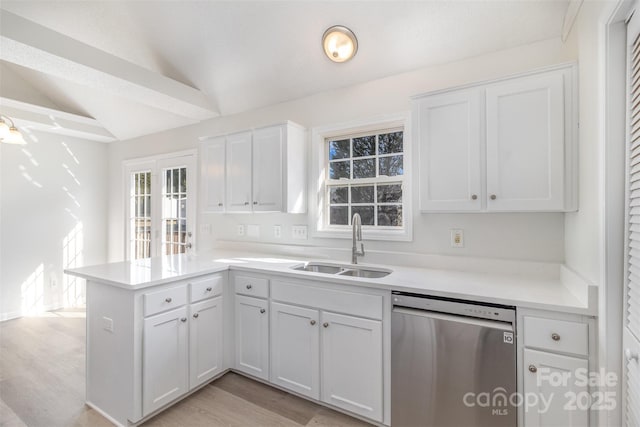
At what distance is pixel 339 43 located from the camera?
2320mm

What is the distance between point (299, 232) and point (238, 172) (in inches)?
32.0

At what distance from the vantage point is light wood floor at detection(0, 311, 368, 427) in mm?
1910

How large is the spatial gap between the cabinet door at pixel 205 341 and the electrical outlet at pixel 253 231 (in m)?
0.97

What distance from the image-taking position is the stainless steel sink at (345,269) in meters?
2.30

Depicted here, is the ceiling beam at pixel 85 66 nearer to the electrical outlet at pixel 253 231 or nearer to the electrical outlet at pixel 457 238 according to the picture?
the electrical outlet at pixel 253 231

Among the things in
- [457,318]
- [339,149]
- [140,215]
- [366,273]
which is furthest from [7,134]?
[457,318]

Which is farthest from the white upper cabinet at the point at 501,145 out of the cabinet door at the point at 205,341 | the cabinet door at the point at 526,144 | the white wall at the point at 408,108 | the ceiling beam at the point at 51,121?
the ceiling beam at the point at 51,121

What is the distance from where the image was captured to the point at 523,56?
2000 millimetres

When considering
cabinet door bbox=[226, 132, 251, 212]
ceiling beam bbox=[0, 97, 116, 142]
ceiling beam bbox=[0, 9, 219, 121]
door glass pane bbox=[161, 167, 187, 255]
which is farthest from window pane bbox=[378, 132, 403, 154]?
ceiling beam bbox=[0, 97, 116, 142]

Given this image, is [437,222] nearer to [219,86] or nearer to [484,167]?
[484,167]

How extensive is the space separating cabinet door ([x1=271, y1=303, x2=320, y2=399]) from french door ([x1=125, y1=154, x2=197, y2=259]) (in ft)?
6.79

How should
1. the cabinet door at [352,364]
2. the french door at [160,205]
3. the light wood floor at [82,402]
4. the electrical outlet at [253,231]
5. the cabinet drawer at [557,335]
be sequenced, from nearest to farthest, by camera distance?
the cabinet drawer at [557,335] < the cabinet door at [352,364] < the light wood floor at [82,402] < the electrical outlet at [253,231] < the french door at [160,205]

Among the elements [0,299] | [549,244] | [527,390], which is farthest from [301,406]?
[0,299]

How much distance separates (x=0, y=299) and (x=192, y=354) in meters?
3.36
